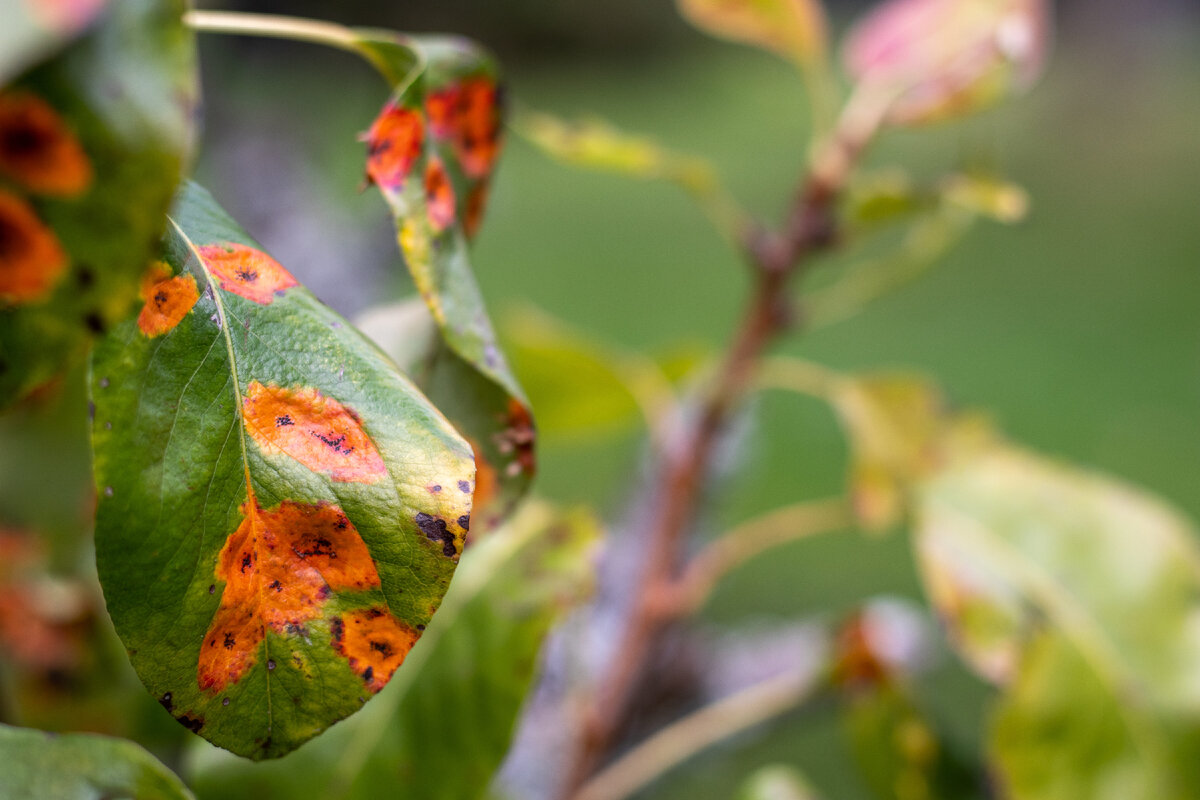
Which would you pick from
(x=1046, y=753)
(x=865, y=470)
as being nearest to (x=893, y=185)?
(x=865, y=470)

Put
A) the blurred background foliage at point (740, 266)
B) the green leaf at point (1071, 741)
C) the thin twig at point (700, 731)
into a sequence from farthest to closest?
the blurred background foliage at point (740, 266) < the thin twig at point (700, 731) < the green leaf at point (1071, 741)

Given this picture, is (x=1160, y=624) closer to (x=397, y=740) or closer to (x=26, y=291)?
(x=397, y=740)

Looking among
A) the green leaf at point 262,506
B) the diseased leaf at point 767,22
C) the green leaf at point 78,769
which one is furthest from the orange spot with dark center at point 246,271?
the diseased leaf at point 767,22

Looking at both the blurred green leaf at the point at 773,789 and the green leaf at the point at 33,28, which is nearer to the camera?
the green leaf at the point at 33,28

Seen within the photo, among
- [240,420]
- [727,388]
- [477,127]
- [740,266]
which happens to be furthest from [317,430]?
[740,266]

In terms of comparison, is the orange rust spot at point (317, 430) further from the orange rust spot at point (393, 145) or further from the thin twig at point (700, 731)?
the thin twig at point (700, 731)

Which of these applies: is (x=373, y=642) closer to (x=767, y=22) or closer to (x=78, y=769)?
(x=78, y=769)

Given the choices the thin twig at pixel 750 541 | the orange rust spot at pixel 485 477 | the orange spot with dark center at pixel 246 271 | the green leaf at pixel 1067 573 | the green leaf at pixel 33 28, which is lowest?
the thin twig at pixel 750 541
